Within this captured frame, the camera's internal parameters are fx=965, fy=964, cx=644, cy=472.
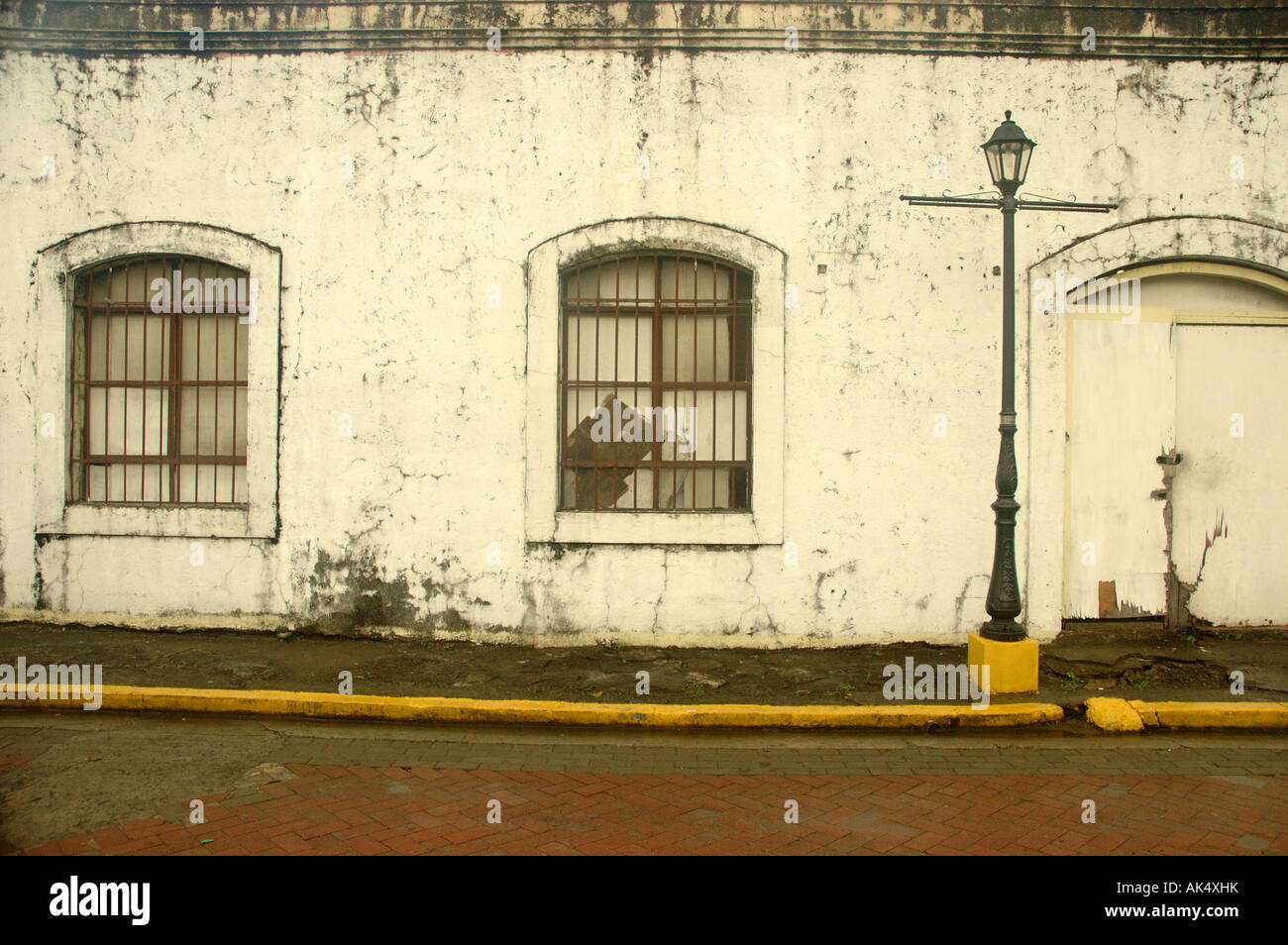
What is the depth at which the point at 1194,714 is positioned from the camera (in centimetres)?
617

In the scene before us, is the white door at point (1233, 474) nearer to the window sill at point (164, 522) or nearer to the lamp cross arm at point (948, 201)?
the lamp cross arm at point (948, 201)

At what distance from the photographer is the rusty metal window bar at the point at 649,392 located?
7867 mm

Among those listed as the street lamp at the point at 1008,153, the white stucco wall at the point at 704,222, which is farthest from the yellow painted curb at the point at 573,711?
the street lamp at the point at 1008,153

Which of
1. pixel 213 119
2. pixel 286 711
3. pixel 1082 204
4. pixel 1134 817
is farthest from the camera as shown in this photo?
pixel 213 119

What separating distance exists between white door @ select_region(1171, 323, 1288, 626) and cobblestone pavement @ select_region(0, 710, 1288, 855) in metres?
2.15

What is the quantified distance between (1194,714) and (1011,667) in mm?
1120

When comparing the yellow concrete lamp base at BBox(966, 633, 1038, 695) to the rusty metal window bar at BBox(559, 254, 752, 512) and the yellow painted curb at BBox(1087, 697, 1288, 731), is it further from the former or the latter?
the rusty metal window bar at BBox(559, 254, 752, 512)

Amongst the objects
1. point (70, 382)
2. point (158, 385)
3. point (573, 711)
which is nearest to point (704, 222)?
point (573, 711)

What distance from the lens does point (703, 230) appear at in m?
7.66

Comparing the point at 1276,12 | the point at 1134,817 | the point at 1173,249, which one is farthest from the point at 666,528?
the point at 1276,12

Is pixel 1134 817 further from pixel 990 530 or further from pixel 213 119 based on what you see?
pixel 213 119

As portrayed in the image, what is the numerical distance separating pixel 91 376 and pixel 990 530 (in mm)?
7546

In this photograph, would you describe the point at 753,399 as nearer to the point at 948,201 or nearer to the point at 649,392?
the point at 649,392

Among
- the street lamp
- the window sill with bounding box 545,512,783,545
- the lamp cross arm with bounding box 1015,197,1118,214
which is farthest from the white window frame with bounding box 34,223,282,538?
the lamp cross arm with bounding box 1015,197,1118,214
